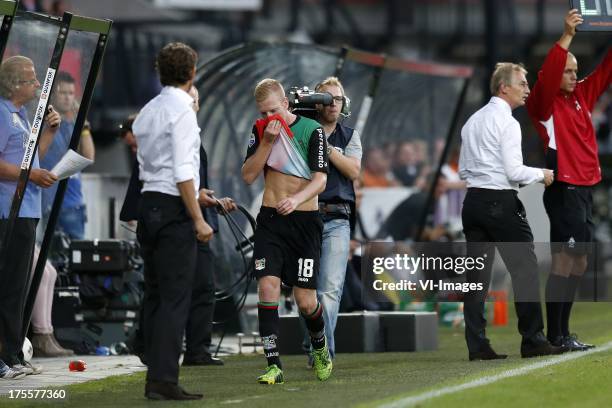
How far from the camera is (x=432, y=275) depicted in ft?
41.7

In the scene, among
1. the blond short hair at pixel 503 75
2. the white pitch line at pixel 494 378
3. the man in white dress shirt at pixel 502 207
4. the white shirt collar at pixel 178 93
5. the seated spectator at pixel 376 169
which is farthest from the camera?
the seated spectator at pixel 376 169

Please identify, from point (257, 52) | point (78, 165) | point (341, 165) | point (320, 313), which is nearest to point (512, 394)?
point (320, 313)

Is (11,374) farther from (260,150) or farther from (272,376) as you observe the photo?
(260,150)

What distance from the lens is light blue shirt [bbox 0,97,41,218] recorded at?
11406 mm

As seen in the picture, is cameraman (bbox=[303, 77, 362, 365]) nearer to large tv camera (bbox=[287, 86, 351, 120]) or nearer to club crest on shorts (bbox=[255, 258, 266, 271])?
large tv camera (bbox=[287, 86, 351, 120])

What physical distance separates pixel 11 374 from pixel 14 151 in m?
1.50

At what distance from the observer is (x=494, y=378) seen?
33.7 ft

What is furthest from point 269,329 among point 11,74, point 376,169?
point 376,169

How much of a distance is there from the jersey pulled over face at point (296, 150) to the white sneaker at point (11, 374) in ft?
7.21

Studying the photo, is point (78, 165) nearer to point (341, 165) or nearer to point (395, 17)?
point (341, 165)

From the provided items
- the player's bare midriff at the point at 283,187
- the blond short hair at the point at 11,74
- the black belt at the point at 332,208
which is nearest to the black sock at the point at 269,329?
the player's bare midriff at the point at 283,187

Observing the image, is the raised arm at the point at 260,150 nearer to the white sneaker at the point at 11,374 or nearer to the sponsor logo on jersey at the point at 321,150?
the sponsor logo on jersey at the point at 321,150

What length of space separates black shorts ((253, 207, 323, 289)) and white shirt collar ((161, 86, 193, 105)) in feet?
4.38

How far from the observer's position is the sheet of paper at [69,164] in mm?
11906
